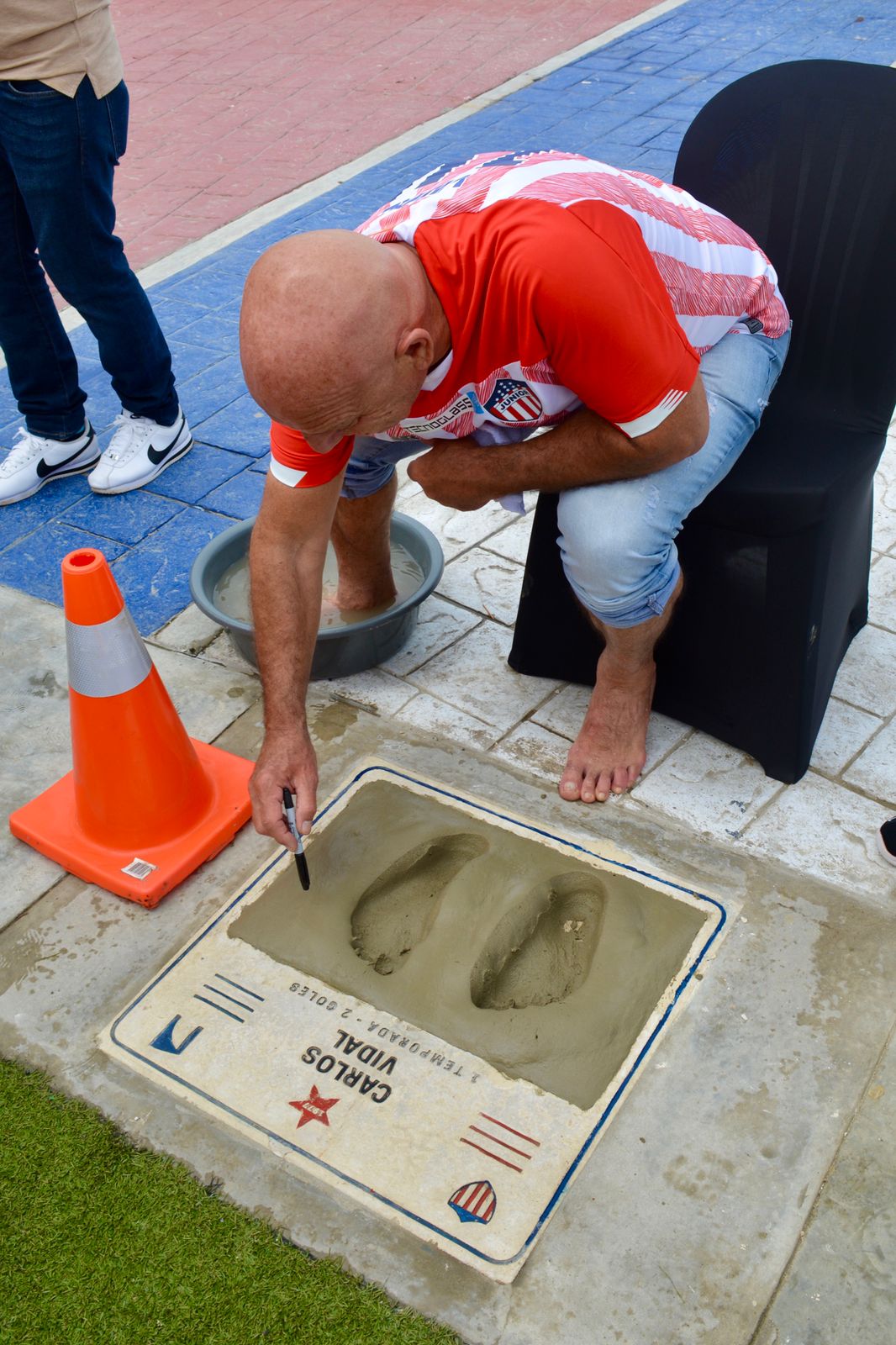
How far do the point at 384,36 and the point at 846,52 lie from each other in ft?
9.68

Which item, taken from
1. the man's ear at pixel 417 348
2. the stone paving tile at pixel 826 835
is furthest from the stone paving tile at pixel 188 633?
the stone paving tile at pixel 826 835

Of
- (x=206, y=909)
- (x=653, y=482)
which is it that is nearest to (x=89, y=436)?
(x=206, y=909)

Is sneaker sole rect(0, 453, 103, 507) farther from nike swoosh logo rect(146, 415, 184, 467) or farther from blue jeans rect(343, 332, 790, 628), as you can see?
blue jeans rect(343, 332, 790, 628)

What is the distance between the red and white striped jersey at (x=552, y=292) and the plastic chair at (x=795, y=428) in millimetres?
283

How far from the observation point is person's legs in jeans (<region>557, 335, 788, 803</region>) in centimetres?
197

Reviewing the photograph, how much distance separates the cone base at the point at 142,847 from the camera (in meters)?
2.10

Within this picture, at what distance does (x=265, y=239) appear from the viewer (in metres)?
4.72

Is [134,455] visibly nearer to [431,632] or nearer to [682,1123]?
[431,632]

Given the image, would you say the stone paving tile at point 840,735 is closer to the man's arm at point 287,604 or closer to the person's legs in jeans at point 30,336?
the man's arm at point 287,604

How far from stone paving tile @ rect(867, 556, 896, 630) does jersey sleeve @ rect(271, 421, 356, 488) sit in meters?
1.42

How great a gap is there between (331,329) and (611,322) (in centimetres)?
43

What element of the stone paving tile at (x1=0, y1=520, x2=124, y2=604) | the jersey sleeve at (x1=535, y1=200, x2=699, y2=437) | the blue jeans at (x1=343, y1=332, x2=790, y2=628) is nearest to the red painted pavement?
the stone paving tile at (x1=0, y1=520, x2=124, y2=604)

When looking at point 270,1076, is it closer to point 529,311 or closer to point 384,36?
point 529,311

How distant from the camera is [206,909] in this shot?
208cm
